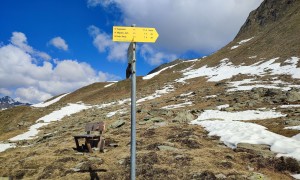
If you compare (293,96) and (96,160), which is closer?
(96,160)

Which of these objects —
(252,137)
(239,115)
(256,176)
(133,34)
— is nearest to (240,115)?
(239,115)

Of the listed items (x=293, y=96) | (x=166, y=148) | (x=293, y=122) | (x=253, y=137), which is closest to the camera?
(x=166, y=148)

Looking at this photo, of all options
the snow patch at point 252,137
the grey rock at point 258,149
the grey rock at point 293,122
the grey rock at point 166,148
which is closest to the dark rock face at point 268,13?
the grey rock at point 293,122

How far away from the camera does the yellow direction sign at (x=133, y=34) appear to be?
27.5 ft

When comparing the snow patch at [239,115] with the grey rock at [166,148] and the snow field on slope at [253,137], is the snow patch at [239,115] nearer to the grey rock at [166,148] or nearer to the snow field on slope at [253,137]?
the snow field on slope at [253,137]

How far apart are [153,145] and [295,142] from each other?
726cm

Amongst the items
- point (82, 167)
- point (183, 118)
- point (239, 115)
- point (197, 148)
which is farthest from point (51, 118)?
point (197, 148)

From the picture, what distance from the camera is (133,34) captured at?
27.7ft

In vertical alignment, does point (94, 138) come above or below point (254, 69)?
below

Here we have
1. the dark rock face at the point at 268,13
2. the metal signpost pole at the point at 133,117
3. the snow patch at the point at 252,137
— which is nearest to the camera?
the metal signpost pole at the point at 133,117

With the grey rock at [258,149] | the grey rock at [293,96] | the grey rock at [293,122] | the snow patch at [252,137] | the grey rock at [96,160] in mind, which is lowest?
the grey rock at [96,160]

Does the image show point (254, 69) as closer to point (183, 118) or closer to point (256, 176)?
point (183, 118)

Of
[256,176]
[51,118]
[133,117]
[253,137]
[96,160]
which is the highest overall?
[51,118]

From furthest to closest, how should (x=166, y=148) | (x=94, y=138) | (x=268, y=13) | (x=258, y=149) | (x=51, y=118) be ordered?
(x=268, y=13) → (x=51, y=118) → (x=94, y=138) → (x=166, y=148) → (x=258, y=149)
